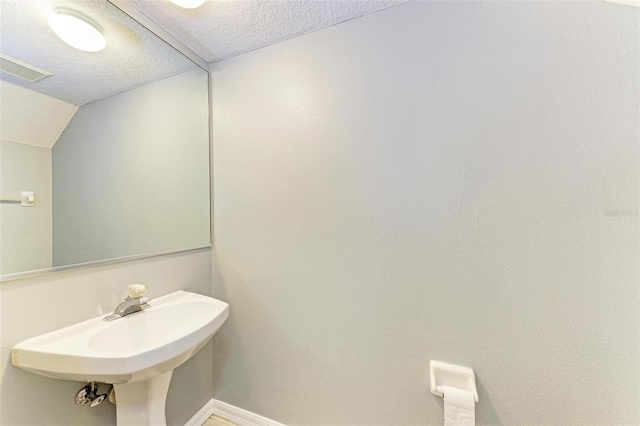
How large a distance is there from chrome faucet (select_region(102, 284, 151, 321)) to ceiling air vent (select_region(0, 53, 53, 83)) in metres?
0.84

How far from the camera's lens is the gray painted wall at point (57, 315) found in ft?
2.30

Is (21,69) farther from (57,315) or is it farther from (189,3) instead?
(57,315)

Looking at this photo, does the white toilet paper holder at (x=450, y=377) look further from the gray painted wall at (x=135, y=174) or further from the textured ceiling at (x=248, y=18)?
the textured ceiling at (x=248, y=18)

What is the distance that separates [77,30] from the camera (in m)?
0.94

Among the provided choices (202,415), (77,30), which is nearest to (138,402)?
(202,415)

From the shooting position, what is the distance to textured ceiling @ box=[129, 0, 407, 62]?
103 cm

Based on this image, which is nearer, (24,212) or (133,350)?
(133,350)

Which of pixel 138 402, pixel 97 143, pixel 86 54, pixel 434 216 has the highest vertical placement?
pixel 86 54

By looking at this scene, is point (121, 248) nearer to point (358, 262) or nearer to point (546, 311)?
point (358, 262)

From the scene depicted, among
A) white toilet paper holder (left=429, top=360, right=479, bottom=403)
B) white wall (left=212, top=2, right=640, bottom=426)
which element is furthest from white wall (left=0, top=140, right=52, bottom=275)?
white toilet paper holder (left=429, top=360, right=479, bottom=403)

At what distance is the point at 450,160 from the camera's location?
0.95 m

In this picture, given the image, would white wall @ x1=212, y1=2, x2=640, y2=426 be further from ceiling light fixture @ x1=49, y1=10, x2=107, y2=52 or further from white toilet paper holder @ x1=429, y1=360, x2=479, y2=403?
ceiling light fixture @ x1=49, y1=10, x2=107, y2=52

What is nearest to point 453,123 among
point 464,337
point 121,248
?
point 464,337

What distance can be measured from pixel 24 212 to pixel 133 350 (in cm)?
63
